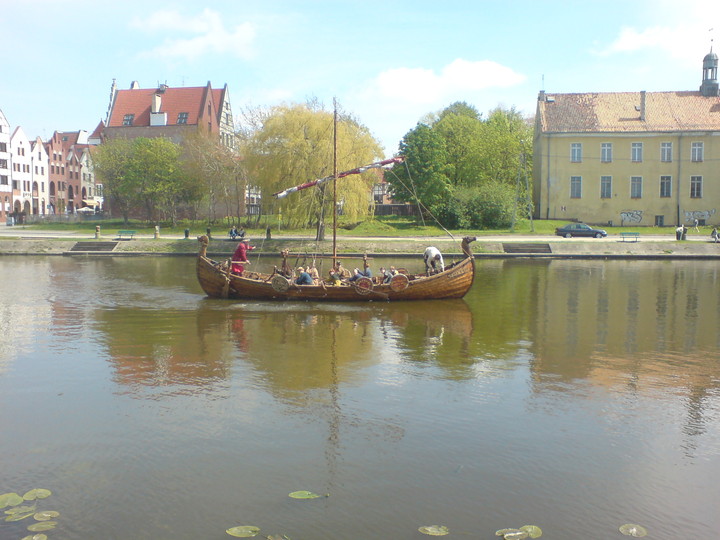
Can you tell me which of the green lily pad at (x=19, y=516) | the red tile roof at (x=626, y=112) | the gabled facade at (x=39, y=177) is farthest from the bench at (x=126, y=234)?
the green lily pad at (x=19, y=516)

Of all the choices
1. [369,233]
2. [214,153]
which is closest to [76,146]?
[214,153]

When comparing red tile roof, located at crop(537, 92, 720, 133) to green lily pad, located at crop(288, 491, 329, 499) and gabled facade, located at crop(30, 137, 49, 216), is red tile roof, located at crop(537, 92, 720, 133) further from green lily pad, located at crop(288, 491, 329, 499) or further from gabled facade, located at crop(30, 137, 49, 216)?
gabled facade, located at crop(30, 137, 49, 216)

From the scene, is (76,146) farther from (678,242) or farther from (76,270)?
(678,242)

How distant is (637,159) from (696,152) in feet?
18.2

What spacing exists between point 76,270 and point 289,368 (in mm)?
28273

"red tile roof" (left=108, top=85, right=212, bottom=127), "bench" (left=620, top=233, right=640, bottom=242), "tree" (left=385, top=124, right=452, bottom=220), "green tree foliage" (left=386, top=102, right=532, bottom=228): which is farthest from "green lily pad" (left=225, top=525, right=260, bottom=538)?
"red tile roof" (left=108, top=85, right=212, bottom=127)

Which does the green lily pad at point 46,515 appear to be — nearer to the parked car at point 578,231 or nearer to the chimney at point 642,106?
the parked car at point 578,231

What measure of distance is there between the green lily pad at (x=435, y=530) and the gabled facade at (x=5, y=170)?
313 ft

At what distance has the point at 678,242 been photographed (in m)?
51.0

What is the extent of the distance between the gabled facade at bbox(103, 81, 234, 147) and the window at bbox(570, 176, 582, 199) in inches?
1699

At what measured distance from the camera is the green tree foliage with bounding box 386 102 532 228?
64938 mm

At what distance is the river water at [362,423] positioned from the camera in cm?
853

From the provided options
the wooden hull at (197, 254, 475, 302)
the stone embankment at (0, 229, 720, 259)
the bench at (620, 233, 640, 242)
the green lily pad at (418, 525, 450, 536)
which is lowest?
the green lily pad at (418, 525, 450, 536)

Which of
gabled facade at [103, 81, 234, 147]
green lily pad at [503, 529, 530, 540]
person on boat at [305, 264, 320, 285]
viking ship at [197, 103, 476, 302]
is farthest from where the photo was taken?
gabled facade at [103, 81, 234, 147]
